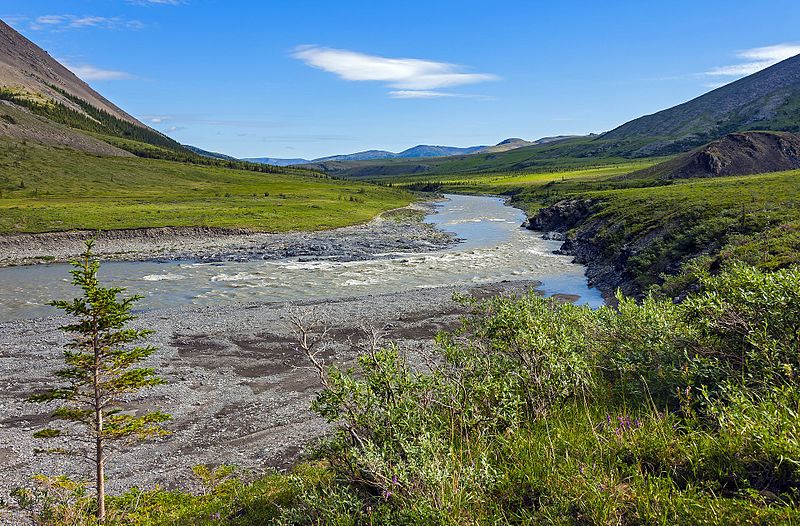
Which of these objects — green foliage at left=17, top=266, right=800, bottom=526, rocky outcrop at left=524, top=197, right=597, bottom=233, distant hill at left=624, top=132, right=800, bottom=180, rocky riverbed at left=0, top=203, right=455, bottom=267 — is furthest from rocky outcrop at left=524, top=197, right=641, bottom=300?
distant hill at left=624, top=132, right=800, bottom=180

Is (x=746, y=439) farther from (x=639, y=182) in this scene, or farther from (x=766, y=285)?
(x=639, y=182)

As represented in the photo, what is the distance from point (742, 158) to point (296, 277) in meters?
114

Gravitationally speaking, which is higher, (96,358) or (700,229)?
(96,358)

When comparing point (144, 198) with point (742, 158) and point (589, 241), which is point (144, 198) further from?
point (742, 158)

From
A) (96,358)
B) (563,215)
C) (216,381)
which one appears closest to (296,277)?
(216,381)

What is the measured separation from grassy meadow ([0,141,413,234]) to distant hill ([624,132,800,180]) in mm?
74954

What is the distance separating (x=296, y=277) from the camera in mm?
50156

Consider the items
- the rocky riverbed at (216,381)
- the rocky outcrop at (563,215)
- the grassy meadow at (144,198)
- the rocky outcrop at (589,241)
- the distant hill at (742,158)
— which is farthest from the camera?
the distant hill at (742,158)

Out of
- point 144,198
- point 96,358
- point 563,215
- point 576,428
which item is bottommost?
point 563,215

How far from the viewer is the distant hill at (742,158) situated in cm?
10731

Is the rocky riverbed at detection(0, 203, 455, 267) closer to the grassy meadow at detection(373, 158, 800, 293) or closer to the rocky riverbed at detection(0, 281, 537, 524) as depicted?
the grassy meadow at detection(373, 158, 800, 293)

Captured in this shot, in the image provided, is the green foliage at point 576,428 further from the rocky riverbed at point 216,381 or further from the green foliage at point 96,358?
the green foliage at point 96,358

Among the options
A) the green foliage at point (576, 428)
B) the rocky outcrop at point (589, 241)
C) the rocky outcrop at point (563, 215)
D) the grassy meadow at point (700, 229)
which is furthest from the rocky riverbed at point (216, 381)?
the rocky outcrop at point (563, 215)

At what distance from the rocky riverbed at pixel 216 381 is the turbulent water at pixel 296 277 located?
442 centimetres
